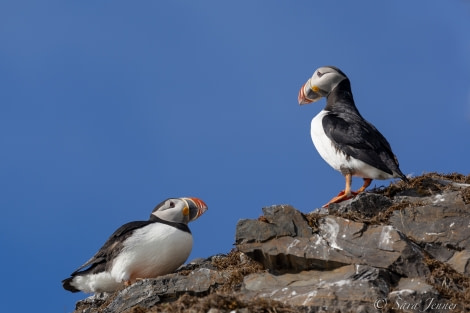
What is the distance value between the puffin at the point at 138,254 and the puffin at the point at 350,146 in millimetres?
2257

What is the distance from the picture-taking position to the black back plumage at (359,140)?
11609 mm

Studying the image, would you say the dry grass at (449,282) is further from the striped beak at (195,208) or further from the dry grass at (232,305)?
the striped beak at (195,208)

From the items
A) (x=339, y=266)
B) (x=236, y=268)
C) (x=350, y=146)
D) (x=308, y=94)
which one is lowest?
(x=339, y=266)

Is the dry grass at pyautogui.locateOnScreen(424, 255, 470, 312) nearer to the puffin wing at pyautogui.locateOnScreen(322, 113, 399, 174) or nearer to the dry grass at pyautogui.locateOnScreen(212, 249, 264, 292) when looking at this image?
the dry grass at pyautogui.locateOnScreen(212, 249, 264, 292)

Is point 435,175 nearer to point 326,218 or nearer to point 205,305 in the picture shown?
point 326,218

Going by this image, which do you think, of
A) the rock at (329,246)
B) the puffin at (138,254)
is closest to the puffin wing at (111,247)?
the puffin at (138,254)

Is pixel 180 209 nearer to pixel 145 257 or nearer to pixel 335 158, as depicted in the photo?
pixel 145 257

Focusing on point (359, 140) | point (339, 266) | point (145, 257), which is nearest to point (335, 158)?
point (359, 140)

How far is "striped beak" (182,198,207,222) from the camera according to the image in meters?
11.6

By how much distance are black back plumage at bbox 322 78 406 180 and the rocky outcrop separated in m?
0.81

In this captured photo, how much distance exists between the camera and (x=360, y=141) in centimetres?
1181

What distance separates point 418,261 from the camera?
8859 mm

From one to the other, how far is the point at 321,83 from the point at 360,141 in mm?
2040

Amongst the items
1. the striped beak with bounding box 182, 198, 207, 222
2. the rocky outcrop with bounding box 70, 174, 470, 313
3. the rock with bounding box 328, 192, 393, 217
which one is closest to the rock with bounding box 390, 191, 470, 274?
the rocky outcrop with bounding box 70, 174, 470, 313
